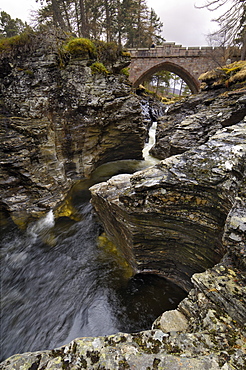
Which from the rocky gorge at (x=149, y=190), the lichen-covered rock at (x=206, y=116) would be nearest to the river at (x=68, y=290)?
the rocky gorge at (x=149, y=190)

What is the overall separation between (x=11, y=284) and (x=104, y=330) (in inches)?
142

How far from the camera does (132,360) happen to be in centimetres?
216

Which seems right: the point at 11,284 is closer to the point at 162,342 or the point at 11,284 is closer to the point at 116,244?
the point at 116,244

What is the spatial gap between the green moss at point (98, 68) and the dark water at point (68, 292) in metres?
8.53

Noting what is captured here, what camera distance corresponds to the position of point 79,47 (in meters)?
9.55

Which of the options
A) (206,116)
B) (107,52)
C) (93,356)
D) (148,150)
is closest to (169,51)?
(148,150)

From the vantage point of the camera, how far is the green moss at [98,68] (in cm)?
993

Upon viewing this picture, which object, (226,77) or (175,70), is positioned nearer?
(226,77)

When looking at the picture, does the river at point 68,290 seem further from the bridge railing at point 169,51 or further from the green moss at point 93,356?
the bridge railing at point 169,51

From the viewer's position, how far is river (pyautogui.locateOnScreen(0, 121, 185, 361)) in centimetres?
485

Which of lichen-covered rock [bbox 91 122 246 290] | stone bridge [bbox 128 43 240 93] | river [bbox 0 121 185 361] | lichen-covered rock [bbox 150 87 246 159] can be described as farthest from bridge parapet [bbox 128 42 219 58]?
river [bbox 0 121 185 361]

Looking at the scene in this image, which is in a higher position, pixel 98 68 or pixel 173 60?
pixel 173 60

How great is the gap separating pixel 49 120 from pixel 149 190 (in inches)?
294

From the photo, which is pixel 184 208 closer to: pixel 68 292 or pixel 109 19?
pixel 68 292
